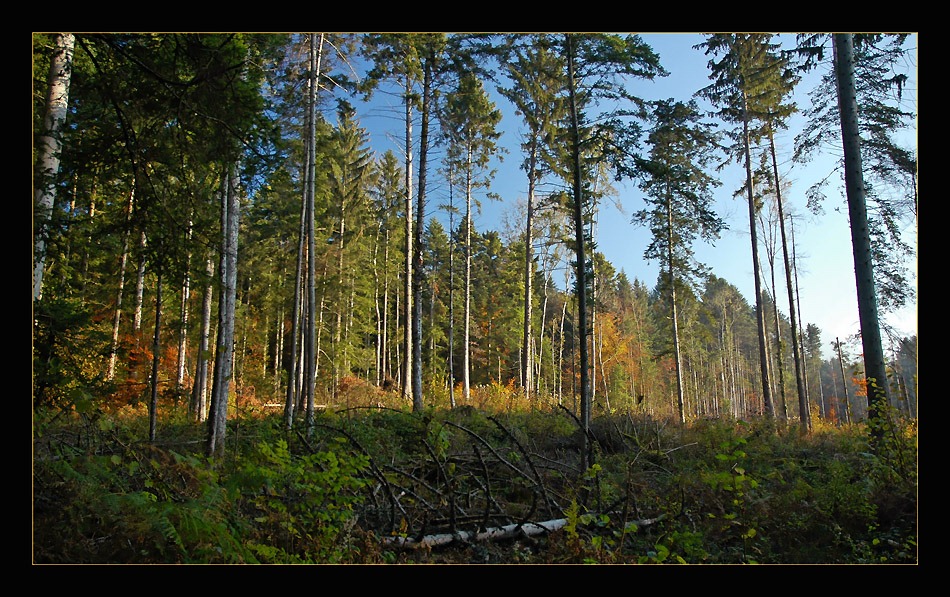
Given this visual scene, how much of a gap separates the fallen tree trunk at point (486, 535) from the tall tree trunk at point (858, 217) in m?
5.41

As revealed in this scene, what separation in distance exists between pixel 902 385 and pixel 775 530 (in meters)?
2.58

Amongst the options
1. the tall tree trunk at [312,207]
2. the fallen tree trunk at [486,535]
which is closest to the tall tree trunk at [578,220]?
the fallen tree trunk at [486,535]

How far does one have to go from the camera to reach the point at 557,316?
36500mm

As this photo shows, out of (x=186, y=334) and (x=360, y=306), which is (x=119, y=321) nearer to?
(x=186, y=334)

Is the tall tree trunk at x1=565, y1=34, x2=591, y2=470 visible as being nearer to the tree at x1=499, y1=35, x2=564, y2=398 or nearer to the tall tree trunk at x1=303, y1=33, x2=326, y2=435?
the tree at x1=499, y1=35, x2=564, y2=398

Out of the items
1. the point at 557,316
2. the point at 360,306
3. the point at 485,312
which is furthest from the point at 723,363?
the point at 360,306

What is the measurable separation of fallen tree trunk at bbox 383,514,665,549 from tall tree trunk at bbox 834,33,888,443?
5.41 meters

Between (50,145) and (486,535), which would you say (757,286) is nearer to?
(486,535)

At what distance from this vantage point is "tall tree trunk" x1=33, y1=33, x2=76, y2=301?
4176mm

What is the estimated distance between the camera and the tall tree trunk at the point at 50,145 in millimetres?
4176

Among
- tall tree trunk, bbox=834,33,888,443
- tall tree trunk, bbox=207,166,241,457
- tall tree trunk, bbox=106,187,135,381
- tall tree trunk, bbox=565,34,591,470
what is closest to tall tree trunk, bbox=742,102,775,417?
tall tree trunk, bbox=834,33,888,443

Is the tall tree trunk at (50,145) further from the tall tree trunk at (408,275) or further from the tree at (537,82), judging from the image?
the tall tree trunk at (408,275)

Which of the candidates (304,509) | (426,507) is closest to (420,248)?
(426,507)
